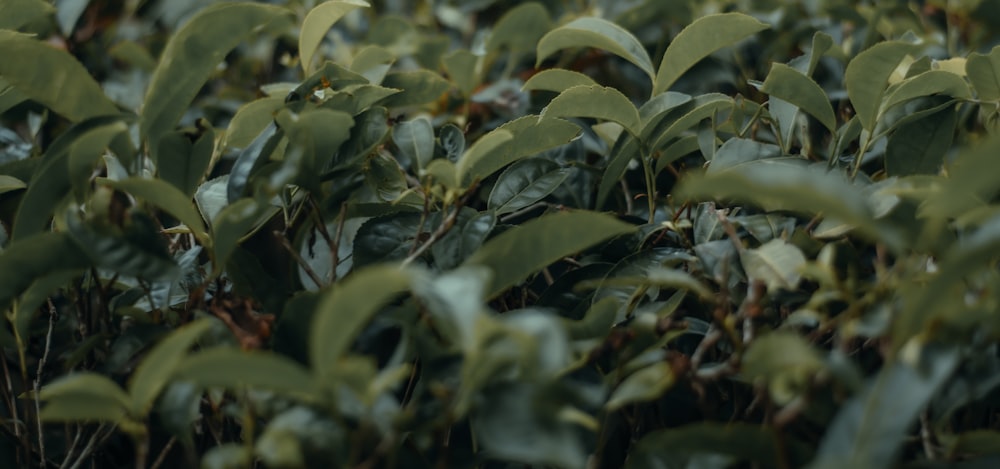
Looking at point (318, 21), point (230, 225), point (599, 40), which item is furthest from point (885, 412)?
point (318, 21)

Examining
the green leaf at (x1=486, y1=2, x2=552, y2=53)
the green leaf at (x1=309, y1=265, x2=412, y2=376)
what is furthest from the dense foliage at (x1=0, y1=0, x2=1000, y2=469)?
the green leaf at (x1=486, y1=2, x2=552, y2=53)

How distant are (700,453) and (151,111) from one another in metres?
0.58

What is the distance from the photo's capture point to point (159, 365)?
0.67 m

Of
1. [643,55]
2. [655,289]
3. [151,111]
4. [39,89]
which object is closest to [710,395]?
[655,289]

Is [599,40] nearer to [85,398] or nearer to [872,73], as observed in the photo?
[872,73]

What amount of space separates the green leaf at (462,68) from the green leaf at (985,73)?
631 millimetres

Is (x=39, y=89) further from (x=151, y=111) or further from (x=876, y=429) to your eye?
Answer: (x=876, y=429)

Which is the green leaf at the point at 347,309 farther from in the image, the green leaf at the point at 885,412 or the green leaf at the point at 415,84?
the green leaf at the point at 415,84

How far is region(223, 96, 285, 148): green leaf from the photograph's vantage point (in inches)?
40.8

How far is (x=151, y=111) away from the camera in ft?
2.95

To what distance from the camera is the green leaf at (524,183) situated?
100 cm

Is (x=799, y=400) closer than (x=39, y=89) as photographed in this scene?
Yes

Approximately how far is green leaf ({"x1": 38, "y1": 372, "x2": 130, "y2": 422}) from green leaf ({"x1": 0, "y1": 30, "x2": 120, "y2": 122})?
1.09ft

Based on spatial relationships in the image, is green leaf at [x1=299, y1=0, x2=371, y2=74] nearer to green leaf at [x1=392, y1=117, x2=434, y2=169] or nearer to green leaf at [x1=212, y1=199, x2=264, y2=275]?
green leaf at [x1=392, y1=117, x2=434, y2=169]
